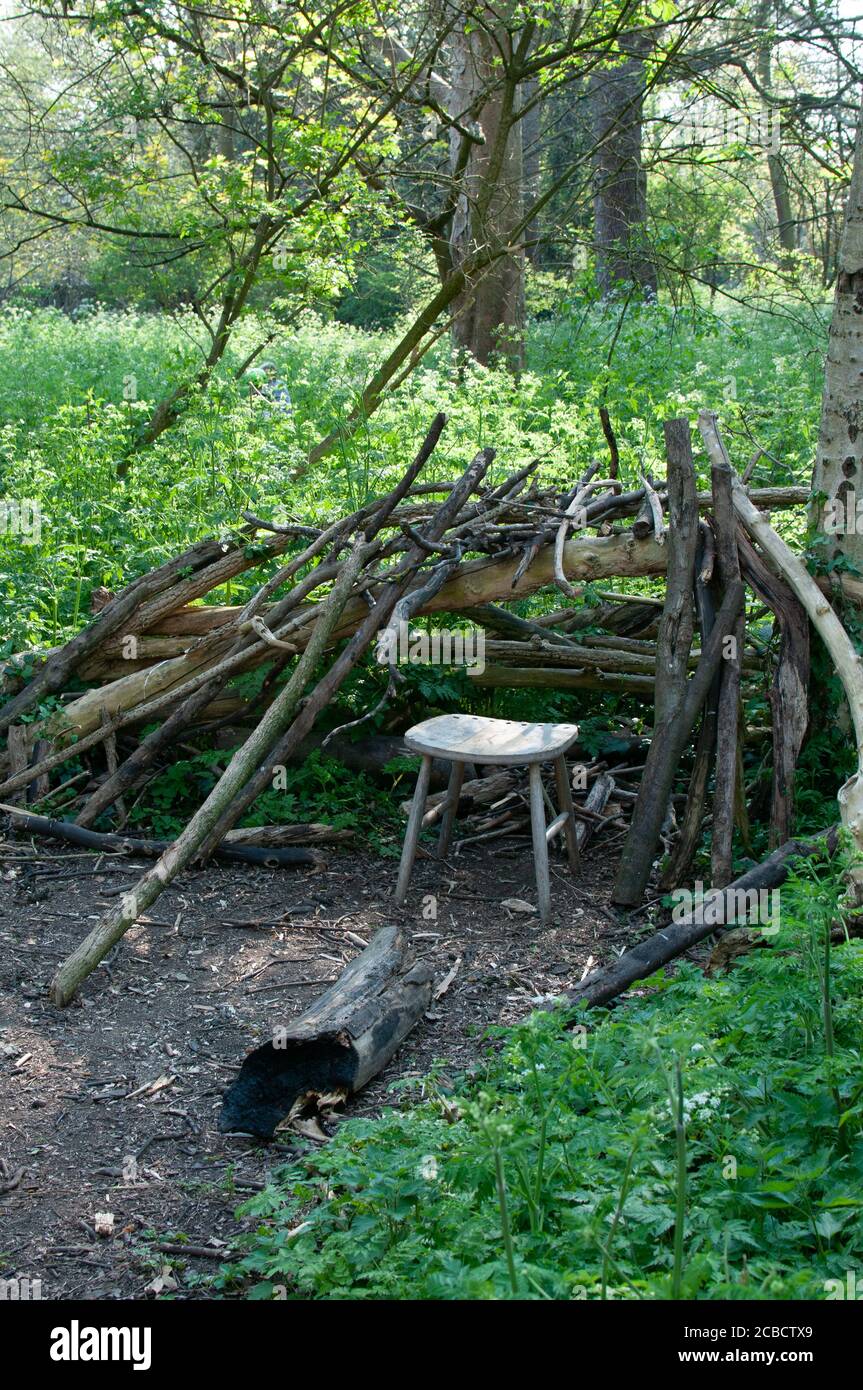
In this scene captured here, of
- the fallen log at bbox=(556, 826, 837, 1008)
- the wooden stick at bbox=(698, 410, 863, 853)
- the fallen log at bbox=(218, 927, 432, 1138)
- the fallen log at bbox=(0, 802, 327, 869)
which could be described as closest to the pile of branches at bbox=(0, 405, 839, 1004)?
the fallen log at bbox=(0, 802, 327, 869)

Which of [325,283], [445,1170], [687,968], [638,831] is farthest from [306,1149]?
[325,283]

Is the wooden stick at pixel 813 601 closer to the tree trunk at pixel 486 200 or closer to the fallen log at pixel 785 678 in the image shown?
the fallen log at pixel 785 678

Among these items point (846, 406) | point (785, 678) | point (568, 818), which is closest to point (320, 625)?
point (568, 818)

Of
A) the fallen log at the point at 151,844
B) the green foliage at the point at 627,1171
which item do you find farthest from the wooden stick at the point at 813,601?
the fallen log at the point at 151,844

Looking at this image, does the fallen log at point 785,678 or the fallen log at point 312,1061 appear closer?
the fallen log at point 312,1061

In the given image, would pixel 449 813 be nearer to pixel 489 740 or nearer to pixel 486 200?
pixel 489 740

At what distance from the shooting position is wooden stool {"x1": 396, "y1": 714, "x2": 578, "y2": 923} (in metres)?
5.21

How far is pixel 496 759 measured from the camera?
16.9ft

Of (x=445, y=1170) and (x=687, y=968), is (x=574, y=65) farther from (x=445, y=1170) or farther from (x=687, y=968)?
(x=445, y=1170)

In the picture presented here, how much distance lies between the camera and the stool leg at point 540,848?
205 inches

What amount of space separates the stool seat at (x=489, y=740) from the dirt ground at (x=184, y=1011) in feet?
2.29

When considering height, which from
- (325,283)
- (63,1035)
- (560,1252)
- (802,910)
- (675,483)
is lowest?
(63,1035)

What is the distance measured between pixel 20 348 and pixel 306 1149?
13.4 metres

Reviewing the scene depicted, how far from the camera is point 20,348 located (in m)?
14.9
